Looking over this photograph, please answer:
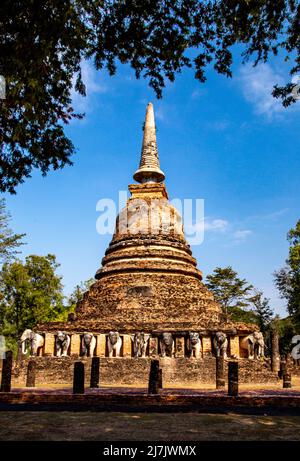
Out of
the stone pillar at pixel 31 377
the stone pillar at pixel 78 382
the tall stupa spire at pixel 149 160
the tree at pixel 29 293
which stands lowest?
the stone pillar at pixel 31 377

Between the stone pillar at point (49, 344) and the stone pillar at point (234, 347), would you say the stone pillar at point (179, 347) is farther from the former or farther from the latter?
the stone pillar at point (49, 344)

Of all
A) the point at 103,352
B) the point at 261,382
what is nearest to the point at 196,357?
the point at 261,382

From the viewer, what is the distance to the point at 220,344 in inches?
647

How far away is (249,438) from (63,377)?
40.5 feet

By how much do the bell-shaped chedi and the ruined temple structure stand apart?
0.04 m

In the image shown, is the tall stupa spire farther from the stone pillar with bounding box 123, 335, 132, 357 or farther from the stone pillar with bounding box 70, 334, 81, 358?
the stone pillar with bounding box 70, 334, 81, 358

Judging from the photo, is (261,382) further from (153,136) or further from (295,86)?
(153,136)

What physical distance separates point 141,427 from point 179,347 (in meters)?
11.8

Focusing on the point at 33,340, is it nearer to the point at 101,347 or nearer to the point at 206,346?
the point at 101,347

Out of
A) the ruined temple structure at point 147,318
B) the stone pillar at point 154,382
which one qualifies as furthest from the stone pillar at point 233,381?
the ruined temple structure at point 147,318

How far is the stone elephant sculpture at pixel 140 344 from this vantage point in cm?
1652

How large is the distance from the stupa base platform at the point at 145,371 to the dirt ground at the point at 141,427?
9030 millimetres

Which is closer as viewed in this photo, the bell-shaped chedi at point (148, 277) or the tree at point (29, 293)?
the bell-shaped chedi at point (148, 277)

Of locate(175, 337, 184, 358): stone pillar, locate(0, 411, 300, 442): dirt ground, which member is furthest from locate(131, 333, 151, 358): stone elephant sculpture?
locate(0, 411, 300, 442): dirt ground
